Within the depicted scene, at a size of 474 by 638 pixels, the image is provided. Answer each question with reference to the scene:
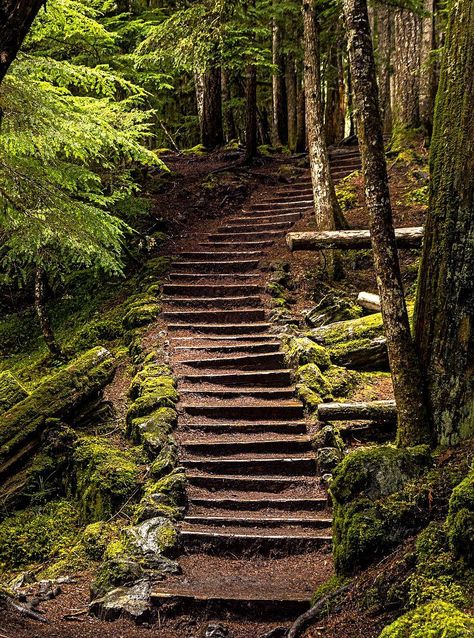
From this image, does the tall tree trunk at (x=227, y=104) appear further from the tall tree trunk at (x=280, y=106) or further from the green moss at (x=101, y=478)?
the green moss at (x=101, y=478)

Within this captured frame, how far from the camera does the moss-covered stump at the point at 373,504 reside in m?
3.91

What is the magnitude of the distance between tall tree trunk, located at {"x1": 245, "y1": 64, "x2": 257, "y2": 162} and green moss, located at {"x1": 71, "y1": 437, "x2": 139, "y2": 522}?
46.2 ft

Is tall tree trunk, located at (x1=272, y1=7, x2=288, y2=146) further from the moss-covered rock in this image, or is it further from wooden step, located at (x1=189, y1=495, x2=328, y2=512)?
the moss-covered rock

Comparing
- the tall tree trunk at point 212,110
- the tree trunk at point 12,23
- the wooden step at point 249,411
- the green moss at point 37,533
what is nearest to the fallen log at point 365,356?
the wooden step at point 249,411

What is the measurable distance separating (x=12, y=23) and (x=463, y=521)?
127 inches

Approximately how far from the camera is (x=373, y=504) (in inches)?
161

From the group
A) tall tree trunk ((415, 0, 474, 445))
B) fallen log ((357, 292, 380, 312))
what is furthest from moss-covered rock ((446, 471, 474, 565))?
fallen log ((357, 292, 380, 312))

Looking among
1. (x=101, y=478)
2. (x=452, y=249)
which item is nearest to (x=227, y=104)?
(x=101, y=478)

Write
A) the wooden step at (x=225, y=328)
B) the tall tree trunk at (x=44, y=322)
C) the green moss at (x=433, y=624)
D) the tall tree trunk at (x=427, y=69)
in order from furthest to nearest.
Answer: the tall tree trunk at (x=427, y=69), the tall tree trunk at (x=44, y=322), the wooden step at (x=225, y=328), the green moss at (x=433, y=624)

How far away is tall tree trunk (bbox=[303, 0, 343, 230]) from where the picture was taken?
11.8 meters

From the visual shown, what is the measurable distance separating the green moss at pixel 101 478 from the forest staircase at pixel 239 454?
74 centimetres

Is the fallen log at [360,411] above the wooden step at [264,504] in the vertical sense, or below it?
above

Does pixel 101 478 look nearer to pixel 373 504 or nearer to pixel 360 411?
pixel 360 411

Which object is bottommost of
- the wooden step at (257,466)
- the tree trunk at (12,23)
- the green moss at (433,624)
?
the wooden step at (257,466)
